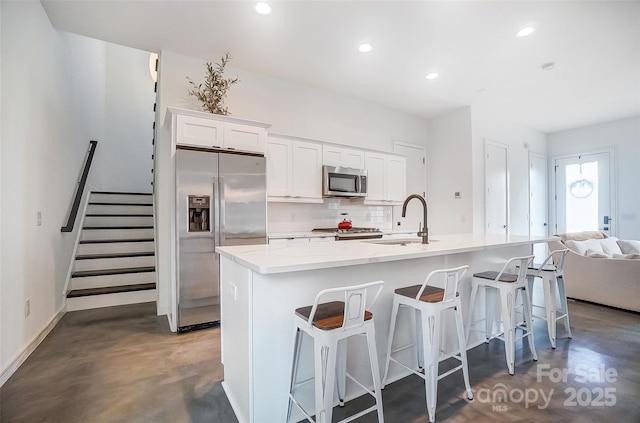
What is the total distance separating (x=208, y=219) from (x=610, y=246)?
18.6ft

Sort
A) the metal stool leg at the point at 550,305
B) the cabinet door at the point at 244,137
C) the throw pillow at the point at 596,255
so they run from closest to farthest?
the metal stool leg at the point at 550,305, the cabinet door at the point at 244,137, the throw pillow at the point at 596,255

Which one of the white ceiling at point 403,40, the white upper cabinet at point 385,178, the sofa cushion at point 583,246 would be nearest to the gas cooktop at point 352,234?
the white upper cabinet at point 385,178

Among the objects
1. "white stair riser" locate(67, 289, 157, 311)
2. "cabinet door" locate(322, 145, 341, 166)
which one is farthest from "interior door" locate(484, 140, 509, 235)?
"white stair riser" locate(67, 289, 157, 311)

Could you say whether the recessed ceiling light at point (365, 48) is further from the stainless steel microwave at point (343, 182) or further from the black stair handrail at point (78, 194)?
the black stair handrail at point (78, 194)

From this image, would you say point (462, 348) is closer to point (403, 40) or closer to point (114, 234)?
point (403, 40)

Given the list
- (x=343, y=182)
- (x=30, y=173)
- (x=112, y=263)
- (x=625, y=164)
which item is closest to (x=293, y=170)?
(x=343, y=182)

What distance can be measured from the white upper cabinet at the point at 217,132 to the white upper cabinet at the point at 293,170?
0.46m

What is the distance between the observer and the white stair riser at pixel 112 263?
378 cm

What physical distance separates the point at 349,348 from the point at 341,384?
0.68ft

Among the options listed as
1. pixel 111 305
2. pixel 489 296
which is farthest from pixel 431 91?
pixel 111 305

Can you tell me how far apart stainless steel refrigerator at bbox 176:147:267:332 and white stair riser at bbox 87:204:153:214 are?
2.56 m

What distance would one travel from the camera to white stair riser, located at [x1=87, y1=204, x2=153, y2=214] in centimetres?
474

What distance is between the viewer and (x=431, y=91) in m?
4.48

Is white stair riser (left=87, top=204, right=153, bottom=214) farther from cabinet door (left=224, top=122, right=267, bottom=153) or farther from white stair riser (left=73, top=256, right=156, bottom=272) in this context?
cabinet door (left=224, top=122, right=267, bottom=153)
